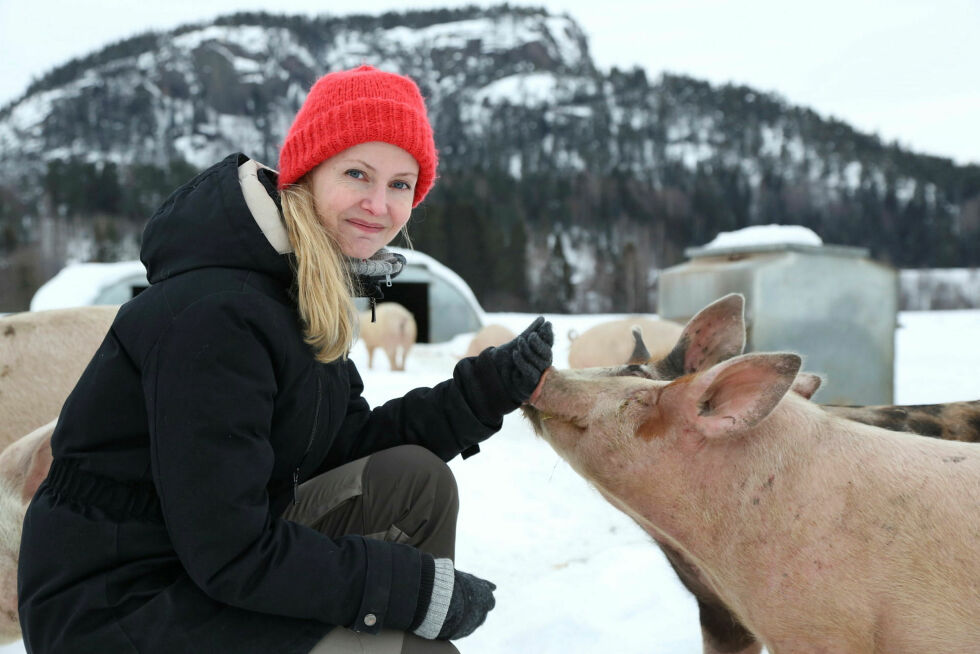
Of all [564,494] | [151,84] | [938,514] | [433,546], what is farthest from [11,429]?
[151,84]

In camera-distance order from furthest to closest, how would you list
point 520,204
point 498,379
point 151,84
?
1. point 151,84
2. point 520,204
3. point 498,379

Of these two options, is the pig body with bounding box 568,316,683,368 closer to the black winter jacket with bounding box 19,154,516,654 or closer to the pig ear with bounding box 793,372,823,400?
the pig ear with bounding box 793,372,823,400

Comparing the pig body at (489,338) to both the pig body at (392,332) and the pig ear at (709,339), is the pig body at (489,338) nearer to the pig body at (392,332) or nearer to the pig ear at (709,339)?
the pig body at (392,332)

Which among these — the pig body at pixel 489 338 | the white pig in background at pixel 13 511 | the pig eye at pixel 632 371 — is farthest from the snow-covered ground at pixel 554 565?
the pig body at pixel 489 338

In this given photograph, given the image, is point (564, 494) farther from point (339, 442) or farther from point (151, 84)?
point (151, 84)

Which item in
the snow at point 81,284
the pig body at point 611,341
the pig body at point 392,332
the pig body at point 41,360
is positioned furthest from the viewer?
the snow at point 81,284

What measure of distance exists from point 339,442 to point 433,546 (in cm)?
39

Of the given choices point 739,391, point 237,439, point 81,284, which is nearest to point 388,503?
point 237,439

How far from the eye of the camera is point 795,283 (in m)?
7.02

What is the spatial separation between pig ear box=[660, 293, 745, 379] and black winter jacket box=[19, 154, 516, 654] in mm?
881

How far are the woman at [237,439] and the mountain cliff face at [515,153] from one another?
1.47 m

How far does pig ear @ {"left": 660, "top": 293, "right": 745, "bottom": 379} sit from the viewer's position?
196 centimetres

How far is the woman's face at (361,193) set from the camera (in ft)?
5.76

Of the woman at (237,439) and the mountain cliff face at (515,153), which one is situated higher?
the mountain cliff face at (515,153)
